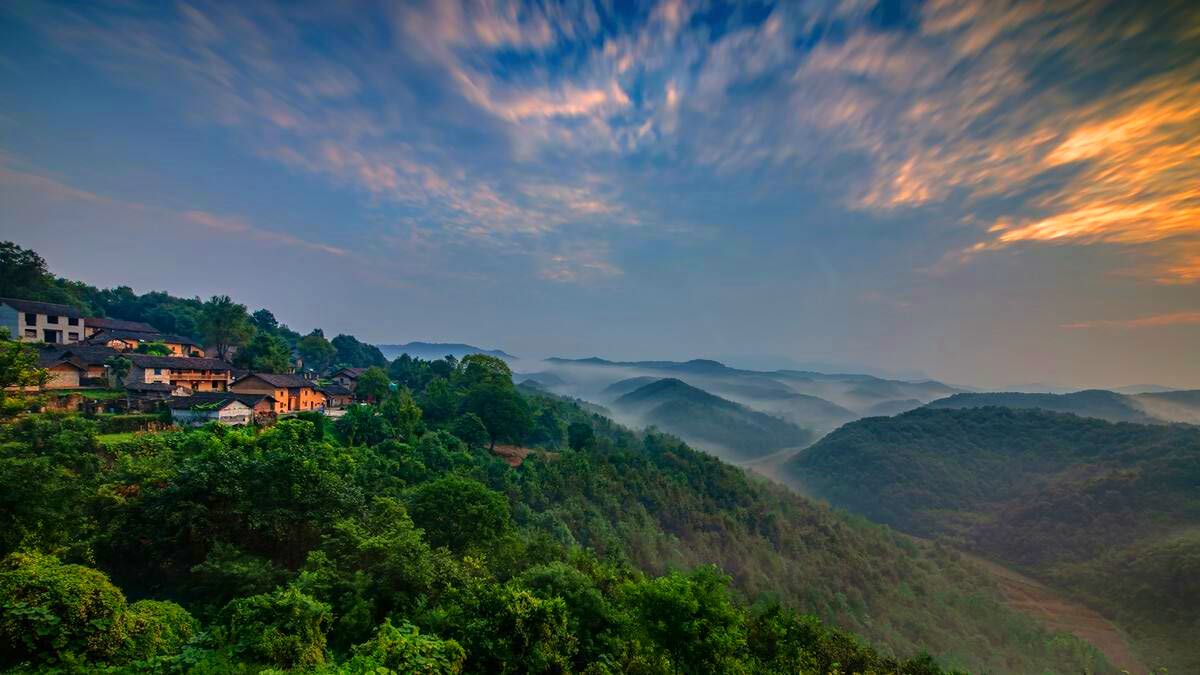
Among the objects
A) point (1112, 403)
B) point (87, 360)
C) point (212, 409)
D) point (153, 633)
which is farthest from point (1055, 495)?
point (1112, 403)

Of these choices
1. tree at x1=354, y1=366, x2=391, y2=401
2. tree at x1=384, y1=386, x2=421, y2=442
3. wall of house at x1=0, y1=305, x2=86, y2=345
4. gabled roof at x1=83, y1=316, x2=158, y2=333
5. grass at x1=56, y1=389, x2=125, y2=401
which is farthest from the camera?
tree at x1=354, y1=366, x2=391, y2=401

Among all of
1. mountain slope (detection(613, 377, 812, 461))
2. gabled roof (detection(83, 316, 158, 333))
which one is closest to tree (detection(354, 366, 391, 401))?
gabled roof (detection(83, 316, 158, 333))

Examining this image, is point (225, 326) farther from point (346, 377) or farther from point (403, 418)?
point (403, 418)

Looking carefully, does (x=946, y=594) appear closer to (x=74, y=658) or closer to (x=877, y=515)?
(x=877, y=515)

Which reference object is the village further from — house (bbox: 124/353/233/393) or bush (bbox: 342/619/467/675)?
bush (bbox: 342/619/467/675)

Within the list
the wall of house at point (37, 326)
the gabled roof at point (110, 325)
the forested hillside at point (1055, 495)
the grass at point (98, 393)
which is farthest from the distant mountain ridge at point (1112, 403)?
the wall of house at point (37, 326)

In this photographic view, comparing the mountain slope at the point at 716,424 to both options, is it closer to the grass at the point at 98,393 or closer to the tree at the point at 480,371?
the tree at the point at 480,371
